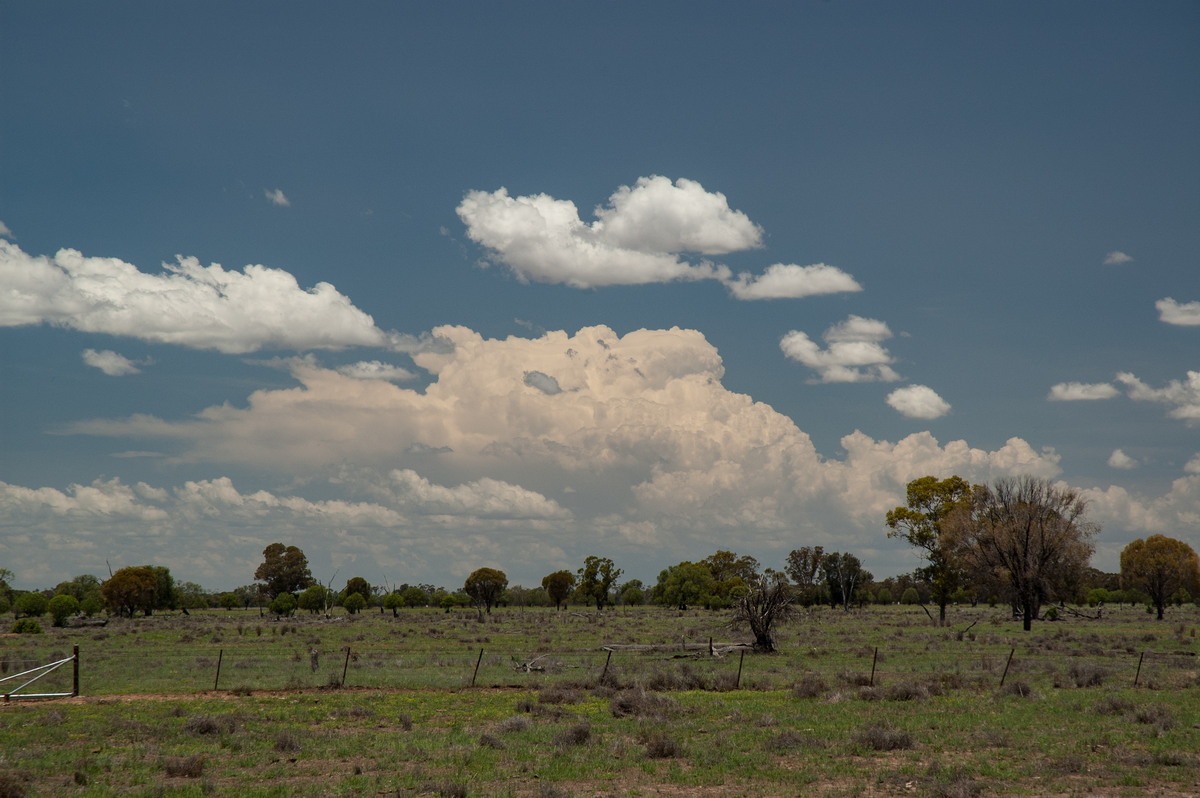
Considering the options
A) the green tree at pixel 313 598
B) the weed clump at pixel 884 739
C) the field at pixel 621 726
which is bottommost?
the green tree at pixel 313 598

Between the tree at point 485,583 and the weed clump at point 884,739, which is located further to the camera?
the tree at point 485,583

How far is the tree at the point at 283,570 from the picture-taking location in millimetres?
137500

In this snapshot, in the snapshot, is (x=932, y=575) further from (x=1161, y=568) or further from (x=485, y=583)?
(x=485, y=583)

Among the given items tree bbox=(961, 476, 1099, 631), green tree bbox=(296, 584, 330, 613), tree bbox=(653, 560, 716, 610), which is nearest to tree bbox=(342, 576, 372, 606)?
green tree bbox=(296, 584, 330, 613)

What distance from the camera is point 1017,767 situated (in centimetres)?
1800

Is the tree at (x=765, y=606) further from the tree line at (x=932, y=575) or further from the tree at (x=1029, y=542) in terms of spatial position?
the tree at (x=1029, y=542)

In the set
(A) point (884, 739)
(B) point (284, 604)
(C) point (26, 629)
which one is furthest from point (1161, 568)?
(C) point (26, 629)

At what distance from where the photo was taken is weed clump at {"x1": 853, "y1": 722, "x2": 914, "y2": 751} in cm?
1991

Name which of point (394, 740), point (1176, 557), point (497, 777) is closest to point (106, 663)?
point (394, 740)

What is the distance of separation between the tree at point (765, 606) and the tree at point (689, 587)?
261ft

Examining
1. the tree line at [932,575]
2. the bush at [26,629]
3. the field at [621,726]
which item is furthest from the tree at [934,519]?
Answer: the bush at [26,629]

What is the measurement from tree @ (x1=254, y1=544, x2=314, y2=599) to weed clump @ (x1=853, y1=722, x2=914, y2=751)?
424ft

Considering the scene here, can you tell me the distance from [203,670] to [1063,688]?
32841 mm

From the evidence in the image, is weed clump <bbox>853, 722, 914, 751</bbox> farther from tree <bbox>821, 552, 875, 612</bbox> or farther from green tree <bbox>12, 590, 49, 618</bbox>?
tree <bbox>821, 552, 875, 612</bbox>
